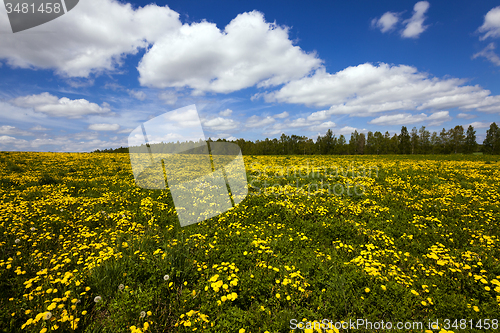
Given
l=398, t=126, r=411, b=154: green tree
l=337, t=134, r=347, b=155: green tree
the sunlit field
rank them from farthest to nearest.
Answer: l=337, t=134, r=347, b=155: green tree, l=398, t=126, r=411, b=154: green tree, the sunlit field

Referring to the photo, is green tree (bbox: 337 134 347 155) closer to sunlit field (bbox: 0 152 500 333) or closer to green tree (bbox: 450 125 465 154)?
green tree (bbox: 450 125 465 154)

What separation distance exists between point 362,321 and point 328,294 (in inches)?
28.7

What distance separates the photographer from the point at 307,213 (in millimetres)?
8859

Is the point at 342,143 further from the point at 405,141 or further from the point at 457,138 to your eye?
the point at 457,138

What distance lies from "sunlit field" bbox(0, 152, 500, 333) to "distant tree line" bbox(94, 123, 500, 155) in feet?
240

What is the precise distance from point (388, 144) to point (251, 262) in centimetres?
11168

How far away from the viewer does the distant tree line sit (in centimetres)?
8725

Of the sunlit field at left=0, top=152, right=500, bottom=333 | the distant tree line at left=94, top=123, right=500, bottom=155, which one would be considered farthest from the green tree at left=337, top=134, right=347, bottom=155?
the sunlit field at left=0, top=152, right=500, bottom=333

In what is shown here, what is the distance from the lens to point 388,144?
94.8 meters

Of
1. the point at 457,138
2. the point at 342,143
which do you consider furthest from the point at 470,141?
the point at 342,143

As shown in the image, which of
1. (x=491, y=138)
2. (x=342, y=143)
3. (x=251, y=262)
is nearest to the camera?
(x=251, y=262)

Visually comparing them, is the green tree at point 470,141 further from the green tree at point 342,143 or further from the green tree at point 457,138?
the green tree at point 342,143

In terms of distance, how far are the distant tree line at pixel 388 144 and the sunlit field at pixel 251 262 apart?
2882 inches

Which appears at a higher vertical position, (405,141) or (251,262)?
(405,141)
